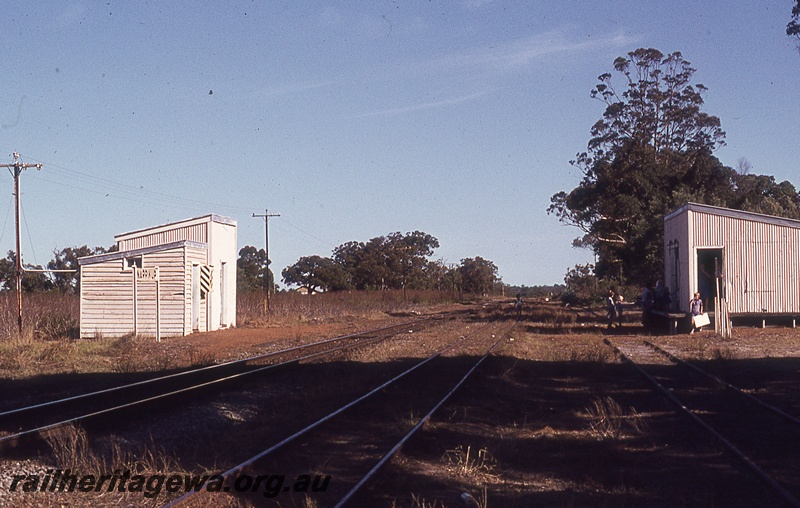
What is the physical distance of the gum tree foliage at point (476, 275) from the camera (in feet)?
383

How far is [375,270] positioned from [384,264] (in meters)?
3.39

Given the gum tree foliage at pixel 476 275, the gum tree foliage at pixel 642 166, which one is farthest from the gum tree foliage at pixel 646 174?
the gum tree foliage at pixel 476 275

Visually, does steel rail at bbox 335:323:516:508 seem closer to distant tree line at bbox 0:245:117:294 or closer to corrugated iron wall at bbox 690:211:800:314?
corrugated iron wall at bbox 690:211:800:314

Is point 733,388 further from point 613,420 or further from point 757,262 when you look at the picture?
point 757,262

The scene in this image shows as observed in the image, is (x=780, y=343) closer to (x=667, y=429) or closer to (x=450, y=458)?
(x=667, y=429)

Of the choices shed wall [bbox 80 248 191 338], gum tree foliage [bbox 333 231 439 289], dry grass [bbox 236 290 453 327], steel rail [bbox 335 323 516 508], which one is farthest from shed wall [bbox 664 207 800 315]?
gum tree foliage [bbox 333 231 439 289]

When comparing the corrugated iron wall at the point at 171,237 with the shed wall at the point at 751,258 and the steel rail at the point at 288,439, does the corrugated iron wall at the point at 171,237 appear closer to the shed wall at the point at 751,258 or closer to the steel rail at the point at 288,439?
the steel rail at the point at 288,439

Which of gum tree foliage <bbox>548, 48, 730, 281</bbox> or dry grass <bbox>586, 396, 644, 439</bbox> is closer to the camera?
dry grass <bbox>586, 396, 644, 439</bbox>

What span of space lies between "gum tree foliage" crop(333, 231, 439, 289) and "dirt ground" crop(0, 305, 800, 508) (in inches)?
2795

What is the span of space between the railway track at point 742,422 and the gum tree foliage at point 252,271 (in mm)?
37002

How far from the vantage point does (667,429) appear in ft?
32.8

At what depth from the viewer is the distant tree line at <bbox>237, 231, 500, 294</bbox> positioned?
8706 centimetres

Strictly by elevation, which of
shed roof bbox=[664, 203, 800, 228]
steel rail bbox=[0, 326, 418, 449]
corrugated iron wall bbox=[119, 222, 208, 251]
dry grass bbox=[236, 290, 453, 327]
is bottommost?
dry grass bbox=[236, 290, 453, 327]

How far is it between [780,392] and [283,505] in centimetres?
943
